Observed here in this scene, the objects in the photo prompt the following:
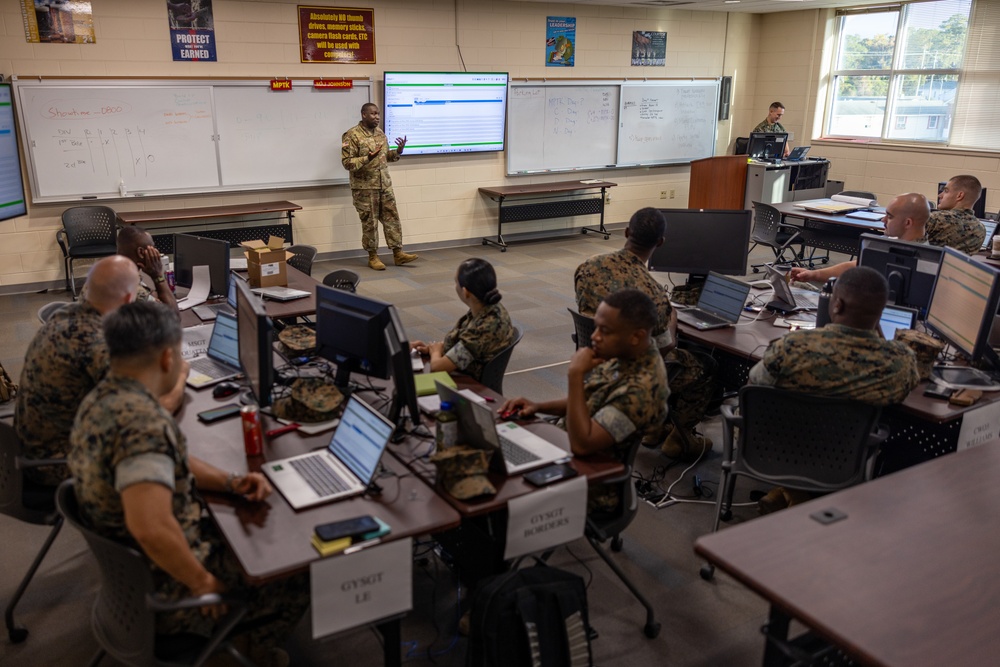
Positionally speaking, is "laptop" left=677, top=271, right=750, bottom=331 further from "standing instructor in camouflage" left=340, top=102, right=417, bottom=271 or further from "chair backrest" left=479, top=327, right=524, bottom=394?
"standing instructor in camouflage" left=340, top=102, right=417, bottom=271

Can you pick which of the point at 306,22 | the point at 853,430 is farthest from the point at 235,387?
the point at 306,22

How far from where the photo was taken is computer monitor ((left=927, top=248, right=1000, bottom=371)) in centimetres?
297

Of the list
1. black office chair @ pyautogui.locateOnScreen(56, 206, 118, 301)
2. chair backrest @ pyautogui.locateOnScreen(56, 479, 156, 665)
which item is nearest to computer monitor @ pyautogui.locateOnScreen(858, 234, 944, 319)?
chair backrest @ pyautogui.locateOnScreen(56, 479, 156, 665)

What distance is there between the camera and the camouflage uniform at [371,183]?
7.75m

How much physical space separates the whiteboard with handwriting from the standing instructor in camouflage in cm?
171

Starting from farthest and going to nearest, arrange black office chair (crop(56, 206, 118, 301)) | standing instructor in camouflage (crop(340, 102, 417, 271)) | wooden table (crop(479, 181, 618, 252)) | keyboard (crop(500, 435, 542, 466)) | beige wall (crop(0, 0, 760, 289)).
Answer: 1. wooden table (crop(479, 181, 618, 252))
2. standing instructor in camouflage (crop(340, 102, 417, 271))
3. beige wall (crop(0, 0, 760, 289))
4. black office chair (crop(56, 206, 118, 301))
5. keyboard (crop(500, 435, 542, 466))

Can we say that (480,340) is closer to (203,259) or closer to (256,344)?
(256,344)

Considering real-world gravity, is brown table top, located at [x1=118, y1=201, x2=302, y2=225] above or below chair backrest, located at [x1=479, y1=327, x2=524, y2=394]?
above

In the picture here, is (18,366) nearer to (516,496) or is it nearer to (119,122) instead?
(119,122)

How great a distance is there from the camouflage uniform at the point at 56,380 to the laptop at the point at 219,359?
51cm

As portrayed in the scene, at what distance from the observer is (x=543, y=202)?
9.48 meters

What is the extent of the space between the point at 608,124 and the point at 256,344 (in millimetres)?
7876

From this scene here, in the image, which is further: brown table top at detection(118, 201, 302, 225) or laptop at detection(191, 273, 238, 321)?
brown table top at detection(118, 201, 302, 225)

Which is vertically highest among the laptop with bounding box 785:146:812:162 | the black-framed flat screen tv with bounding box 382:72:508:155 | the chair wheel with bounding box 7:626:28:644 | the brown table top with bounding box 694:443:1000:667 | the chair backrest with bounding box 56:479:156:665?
the black-framed flat screen tv with bounding box 382:72:508:155
